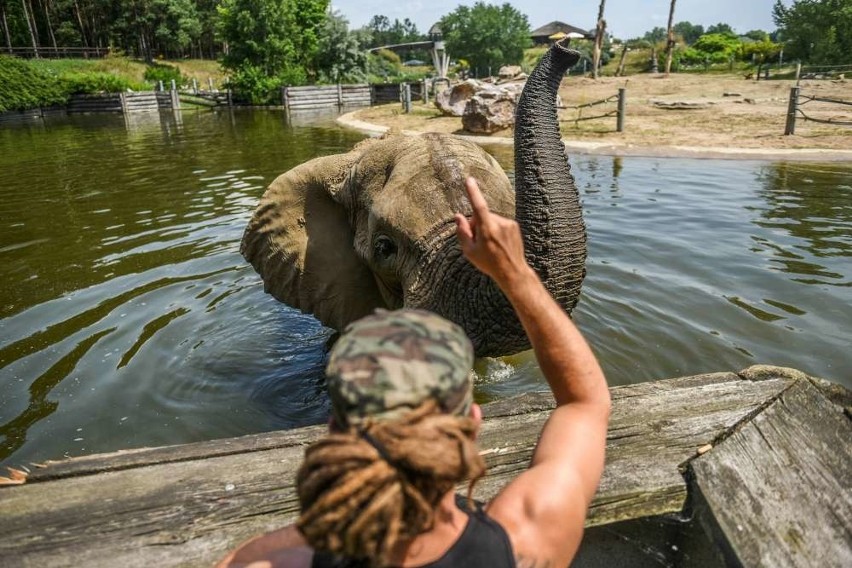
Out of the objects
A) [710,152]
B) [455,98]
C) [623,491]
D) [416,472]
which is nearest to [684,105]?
[455,98]

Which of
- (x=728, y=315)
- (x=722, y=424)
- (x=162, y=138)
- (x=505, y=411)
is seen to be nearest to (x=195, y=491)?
(x=505, y=411)

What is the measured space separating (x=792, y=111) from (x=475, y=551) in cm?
1837

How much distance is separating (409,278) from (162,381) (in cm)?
263

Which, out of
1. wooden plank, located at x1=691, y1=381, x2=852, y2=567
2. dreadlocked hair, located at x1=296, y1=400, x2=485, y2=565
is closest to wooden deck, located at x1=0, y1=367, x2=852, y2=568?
wooden plank, located at x1=691, y1=381, x2=852, y2=567

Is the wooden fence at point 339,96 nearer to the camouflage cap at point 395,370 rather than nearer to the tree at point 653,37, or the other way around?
the tree at point 653,37

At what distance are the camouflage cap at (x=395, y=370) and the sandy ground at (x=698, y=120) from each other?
34.5 feet

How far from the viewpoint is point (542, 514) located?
53.8 inches

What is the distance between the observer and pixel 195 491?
2236 millimetres

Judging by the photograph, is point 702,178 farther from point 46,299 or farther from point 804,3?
point 804,3

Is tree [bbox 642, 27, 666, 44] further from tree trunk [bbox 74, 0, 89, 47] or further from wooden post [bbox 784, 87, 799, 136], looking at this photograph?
tree trunk [bbox 74, 0, 89, 47]

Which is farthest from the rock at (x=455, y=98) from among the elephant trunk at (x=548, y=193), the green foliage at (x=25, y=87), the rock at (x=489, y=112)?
the green foliage at (x=25, y=87)

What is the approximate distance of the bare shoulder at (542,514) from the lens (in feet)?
4.38

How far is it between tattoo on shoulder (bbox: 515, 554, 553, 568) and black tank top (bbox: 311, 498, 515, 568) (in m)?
0.03

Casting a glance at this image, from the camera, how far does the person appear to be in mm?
1045
